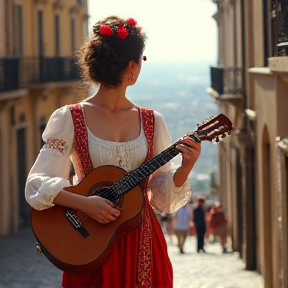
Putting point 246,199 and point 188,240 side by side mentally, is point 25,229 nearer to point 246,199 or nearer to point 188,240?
point 188,240

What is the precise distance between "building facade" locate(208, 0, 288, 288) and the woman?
8.37m

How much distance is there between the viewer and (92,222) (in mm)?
4879

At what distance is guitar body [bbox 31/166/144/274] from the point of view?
4.80 meters

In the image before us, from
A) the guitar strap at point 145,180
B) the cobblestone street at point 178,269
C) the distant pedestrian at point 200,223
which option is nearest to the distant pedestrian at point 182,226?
the distant pedestrian at point 200,223

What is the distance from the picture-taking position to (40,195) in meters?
4.85

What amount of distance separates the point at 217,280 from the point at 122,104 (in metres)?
12.8

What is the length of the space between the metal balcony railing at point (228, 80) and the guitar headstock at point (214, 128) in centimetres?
1906

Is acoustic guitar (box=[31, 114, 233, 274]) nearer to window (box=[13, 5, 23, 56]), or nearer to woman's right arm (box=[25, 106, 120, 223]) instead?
woman's right arm (box=[25, 106, 120, 223])

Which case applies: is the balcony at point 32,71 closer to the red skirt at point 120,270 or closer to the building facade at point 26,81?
the building facade at point 26,81

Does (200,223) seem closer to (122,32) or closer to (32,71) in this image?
(32,71)

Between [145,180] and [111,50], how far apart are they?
60cm

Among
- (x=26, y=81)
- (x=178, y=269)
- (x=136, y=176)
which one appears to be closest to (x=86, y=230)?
(x=136, y=176)

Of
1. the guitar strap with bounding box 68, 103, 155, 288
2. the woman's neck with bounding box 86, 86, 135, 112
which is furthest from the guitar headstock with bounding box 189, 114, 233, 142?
the woman's neck with bounding box 86, 86, 135, 112

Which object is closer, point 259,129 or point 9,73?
point 259,129
